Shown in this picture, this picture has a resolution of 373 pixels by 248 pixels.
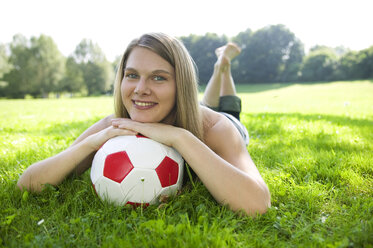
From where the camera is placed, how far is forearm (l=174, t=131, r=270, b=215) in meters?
1.84

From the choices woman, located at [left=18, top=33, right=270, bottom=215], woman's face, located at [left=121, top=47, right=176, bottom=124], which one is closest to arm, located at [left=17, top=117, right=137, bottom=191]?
woman, located at [left=18, top=33, right=270, bottom=215]

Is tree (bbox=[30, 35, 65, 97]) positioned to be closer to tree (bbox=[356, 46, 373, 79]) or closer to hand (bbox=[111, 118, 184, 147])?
hand (bbox=[111, 118, 184, 147])

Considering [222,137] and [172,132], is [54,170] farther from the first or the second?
[222,137]

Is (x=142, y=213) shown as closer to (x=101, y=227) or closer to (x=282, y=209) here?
(x=101, y=227)

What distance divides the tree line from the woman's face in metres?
38.8

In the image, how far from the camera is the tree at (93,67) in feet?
156

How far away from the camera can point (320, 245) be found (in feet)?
5.00

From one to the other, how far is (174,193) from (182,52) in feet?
4.45

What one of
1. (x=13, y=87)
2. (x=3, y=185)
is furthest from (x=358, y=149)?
(x=13, y=87)

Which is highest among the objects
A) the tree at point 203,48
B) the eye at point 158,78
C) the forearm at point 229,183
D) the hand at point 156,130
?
the tree at point 203,48

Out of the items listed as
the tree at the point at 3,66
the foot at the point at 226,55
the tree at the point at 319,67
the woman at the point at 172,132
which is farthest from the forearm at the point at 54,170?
the tree at the point at 319,67

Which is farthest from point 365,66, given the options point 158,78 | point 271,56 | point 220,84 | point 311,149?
point 158,78

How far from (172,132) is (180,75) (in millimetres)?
598

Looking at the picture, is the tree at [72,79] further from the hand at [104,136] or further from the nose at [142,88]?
the nose at [142,88]
